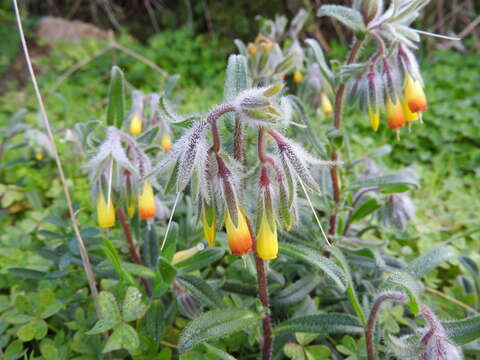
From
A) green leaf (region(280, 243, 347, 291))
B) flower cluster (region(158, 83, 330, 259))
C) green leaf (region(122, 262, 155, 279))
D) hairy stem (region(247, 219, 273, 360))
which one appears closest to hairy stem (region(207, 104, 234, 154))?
flower cluster (region(158, 83, 330, 259))

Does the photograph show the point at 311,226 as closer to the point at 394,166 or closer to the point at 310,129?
the point at 310,129

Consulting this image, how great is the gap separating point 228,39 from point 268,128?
419cm

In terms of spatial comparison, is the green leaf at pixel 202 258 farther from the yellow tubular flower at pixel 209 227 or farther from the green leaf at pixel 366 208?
the green leaf at pixel 366 208

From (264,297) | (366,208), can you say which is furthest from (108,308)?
(366,208)

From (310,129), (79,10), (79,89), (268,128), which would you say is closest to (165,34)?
(79,89)

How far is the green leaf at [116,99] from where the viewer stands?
1.81 metres

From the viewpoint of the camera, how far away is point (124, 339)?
4.78 ft

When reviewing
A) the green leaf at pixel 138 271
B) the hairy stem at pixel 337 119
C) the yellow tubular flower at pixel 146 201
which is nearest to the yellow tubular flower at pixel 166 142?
the yellow tubular flower at pixel 146 201

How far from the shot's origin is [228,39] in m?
5.13

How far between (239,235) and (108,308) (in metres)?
0.58

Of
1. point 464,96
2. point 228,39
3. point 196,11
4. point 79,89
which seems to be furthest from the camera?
point 196,11

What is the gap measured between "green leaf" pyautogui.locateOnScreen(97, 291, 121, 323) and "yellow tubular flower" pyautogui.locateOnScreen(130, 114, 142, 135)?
0.88 m

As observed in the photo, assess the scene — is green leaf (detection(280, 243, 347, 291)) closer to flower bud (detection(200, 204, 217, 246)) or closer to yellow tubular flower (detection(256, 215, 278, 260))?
yellow tubular flower (detection(256, 215, 278, 260))

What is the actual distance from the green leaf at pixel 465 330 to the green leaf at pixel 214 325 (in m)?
0.63
